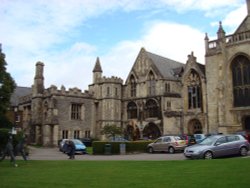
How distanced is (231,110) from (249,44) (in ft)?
27.0

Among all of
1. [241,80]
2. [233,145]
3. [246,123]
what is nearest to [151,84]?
[241,80]

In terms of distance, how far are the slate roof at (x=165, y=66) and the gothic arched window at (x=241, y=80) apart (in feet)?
34.5

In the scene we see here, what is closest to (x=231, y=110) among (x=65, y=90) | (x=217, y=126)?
(x=217, y=126)

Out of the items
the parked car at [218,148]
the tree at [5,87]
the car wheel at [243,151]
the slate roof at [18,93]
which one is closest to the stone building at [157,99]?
the slate roof at [18,93]

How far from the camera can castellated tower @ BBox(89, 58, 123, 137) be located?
49.0 meters

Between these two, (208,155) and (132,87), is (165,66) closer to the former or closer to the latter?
(132,87)

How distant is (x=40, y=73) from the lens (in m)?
50.1

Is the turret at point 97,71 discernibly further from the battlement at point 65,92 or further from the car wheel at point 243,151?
the car wheel at point 243,151

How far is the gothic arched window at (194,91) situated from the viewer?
44.0 meters

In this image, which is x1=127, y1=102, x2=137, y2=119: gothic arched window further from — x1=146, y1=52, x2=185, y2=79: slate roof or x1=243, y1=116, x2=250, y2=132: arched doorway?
x1=243, y1=116, x2=250, y2=132: arched doorway

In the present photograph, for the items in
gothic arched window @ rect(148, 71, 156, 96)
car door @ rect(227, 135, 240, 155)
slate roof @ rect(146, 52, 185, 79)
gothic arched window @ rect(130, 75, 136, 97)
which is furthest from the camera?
gothic arched window @ rect(130, 75, 136, 97)

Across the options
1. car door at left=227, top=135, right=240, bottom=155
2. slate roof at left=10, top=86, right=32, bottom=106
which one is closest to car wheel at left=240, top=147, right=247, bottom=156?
car door at left=227, top=135, right=240, bottom=155

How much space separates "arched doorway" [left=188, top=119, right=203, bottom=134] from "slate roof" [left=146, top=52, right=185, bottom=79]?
316 inches

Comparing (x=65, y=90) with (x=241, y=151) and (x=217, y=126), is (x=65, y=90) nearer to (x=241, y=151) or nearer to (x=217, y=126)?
(x=217, y=126)
